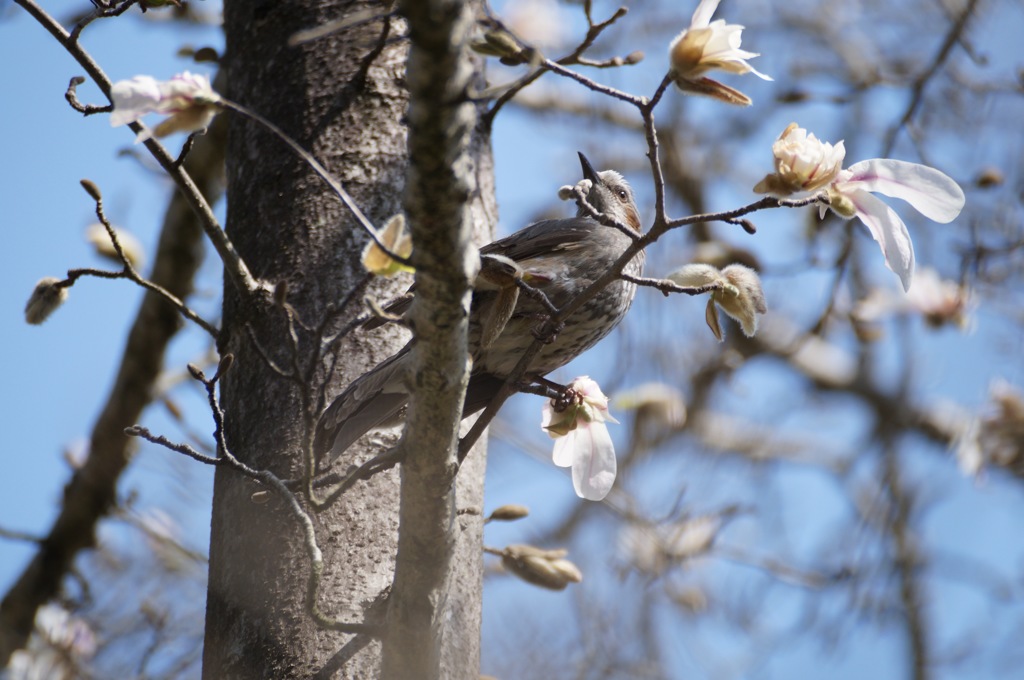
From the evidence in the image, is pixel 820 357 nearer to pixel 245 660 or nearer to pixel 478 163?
pixel 478 163

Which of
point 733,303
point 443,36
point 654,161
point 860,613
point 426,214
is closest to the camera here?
point 443,36

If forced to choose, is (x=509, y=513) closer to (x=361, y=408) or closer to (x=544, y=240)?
(x=361, y=408)

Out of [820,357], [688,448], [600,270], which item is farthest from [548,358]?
[820,357]

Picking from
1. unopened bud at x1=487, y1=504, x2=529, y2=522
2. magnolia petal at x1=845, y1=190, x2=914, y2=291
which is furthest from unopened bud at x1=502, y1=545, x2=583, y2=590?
magnolia petal at x1=845, y1=190, x2=914, y2=291

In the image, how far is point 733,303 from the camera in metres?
1.71

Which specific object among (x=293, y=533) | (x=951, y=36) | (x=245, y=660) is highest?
(x=951, y=36)

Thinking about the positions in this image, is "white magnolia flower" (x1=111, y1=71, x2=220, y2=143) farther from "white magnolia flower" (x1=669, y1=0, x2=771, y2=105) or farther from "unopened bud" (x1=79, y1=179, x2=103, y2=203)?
"white magnolia flower" (x1=669, y1=0, x2=771, y2=105)

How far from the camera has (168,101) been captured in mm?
1419

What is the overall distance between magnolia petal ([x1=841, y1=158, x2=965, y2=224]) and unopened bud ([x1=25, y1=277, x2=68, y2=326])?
1.64m

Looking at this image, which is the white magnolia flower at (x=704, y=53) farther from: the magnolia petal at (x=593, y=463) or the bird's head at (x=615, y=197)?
the bird's head at (x=615, y=197)

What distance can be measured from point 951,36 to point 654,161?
2.64m

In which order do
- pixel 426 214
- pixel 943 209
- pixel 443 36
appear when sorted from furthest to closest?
pixel 943 209, pixel 426 214, pixel 443 36

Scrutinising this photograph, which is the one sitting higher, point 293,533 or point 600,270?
point 600,270

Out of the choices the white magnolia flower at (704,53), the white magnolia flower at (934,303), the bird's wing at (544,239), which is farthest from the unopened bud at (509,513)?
the white magnolia flower at (934,303)
